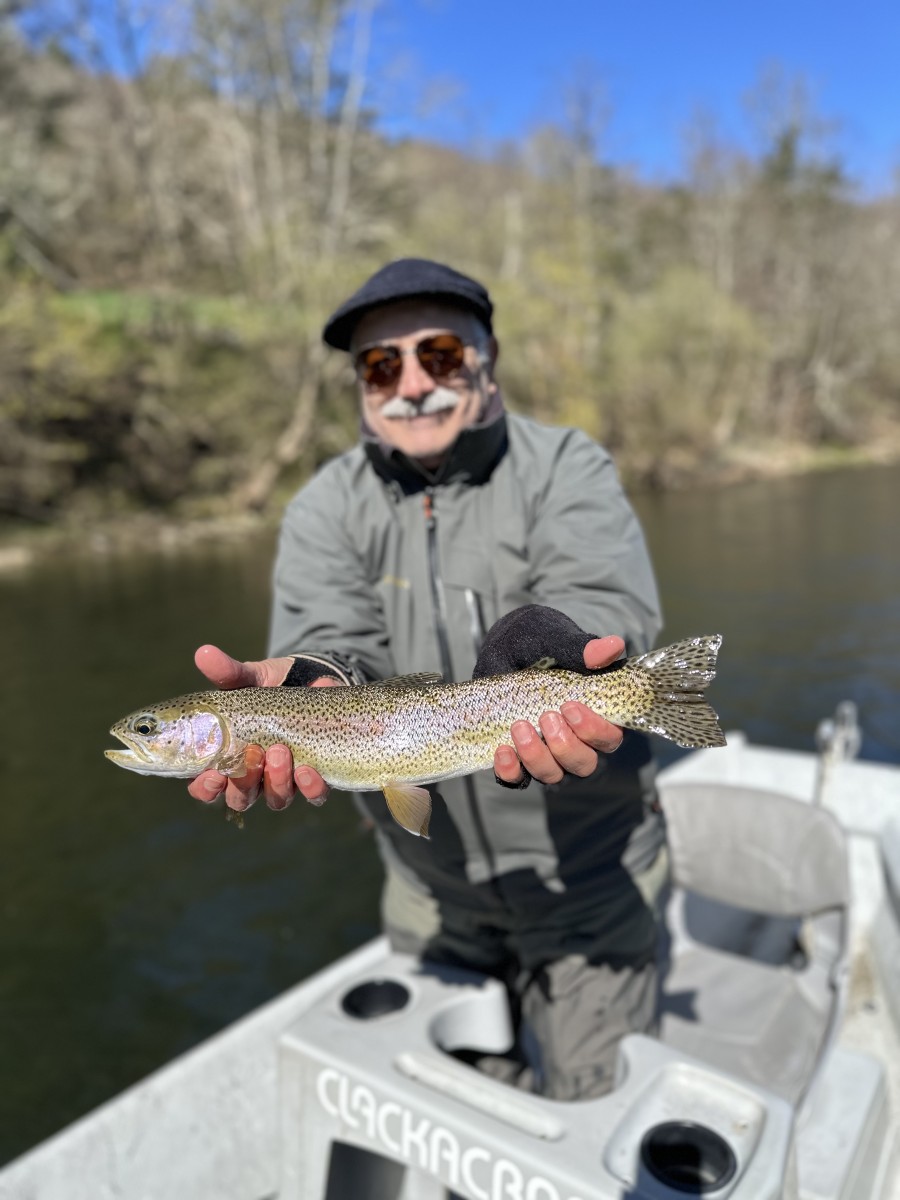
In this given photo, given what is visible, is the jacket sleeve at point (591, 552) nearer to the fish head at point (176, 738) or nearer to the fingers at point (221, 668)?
the fingers at point (221, 668)

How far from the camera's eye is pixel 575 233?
4047 centimetres

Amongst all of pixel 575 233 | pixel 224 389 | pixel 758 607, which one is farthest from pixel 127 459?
pixel 575 233

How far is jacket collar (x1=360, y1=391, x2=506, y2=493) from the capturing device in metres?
3.09

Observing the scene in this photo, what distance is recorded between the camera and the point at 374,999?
11.1ft

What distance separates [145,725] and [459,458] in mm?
1299

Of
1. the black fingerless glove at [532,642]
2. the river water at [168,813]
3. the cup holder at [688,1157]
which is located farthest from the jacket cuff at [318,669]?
the river water at [168,813]

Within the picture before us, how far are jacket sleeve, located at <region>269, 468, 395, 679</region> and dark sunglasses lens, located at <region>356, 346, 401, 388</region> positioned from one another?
0.38 meters

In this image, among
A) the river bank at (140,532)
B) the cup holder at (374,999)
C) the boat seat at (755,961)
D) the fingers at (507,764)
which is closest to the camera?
the fingers at (507,764)

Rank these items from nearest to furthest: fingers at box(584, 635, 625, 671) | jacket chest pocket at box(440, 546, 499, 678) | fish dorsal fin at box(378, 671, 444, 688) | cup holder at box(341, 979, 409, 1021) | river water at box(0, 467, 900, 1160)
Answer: fingers at box(584, 635, 625, 671)
fish dorsal fin at box(378, 671, 444, 688)
jacket chest pocket at box(440, 546, 499, 678)
cup holder at box(341, 979, 409, 1021)
river water at box(0, 467, 900, 1160)

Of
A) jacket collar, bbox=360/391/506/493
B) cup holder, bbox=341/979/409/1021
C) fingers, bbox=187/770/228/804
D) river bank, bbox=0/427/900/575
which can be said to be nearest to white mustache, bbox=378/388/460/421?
jacket collar, bbox=360/391/506/493

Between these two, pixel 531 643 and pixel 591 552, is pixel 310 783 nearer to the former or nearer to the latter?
pixel 531 643

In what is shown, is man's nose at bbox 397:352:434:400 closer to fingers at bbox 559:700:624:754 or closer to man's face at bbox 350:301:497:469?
man's face at bbox 350:301:497:469

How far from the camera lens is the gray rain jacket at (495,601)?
2.98 meters

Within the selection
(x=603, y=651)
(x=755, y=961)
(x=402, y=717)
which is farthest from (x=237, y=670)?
(x=755, y=961)
